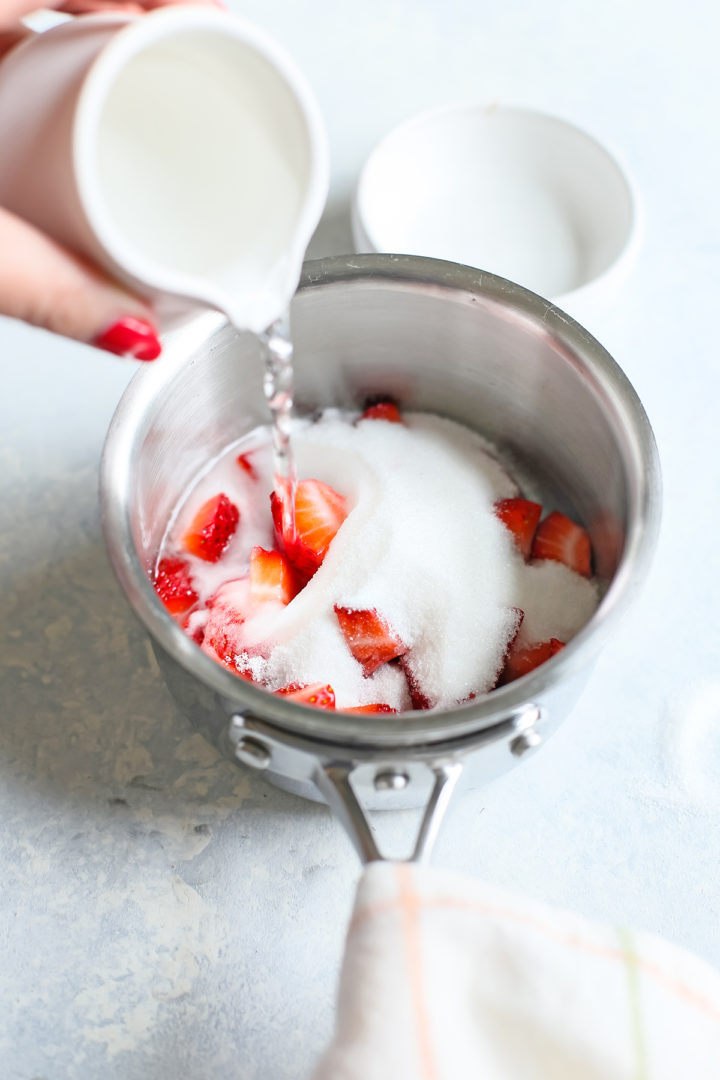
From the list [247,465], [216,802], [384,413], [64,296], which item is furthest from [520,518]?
[64,296]

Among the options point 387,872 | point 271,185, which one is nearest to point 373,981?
point 387,872

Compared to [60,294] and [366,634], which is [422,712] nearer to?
[366,634]

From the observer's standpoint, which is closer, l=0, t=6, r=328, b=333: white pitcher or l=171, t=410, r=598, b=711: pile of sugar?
l=0, t=6, r=328, b=333: white pitcher

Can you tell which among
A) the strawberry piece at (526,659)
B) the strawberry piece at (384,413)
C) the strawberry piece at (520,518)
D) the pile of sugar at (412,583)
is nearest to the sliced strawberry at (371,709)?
the pile of sugar at (412,583)

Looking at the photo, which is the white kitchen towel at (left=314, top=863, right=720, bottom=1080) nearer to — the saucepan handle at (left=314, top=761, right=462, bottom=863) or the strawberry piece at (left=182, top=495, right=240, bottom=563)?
the saucepan handle at (left=314, top=761, right=462, bottom=863)

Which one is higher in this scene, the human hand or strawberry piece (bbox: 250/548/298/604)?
the human hand

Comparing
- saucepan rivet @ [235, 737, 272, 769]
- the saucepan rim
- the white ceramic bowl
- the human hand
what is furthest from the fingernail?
the white ceramic bowl

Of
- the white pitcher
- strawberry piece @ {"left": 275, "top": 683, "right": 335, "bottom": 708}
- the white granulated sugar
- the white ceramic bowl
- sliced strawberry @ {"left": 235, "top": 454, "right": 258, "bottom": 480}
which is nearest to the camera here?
the white pitcher

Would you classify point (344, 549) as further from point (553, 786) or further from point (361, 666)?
point (553, 786)
